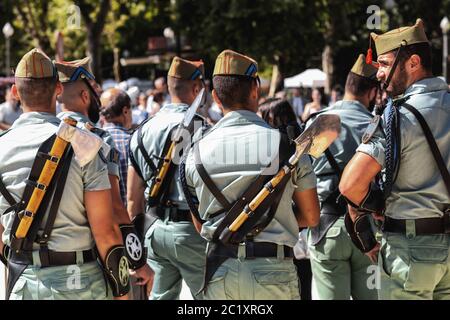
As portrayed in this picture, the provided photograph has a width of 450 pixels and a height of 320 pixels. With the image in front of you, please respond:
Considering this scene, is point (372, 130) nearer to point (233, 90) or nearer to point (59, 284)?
point (233, 90)

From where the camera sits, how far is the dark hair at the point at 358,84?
5.84 meters

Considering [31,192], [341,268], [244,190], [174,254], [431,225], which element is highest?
[31,192]

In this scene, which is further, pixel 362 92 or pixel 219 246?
pixel 362 92

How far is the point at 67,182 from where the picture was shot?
12.9ft

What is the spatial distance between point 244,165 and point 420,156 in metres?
0.91

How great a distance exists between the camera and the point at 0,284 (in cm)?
856

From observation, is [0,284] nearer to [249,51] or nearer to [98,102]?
[98,102]

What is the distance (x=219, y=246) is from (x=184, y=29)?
28.0 meters

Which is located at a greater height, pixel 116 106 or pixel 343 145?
pixel 116 106

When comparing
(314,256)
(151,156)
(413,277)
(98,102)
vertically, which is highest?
(98,102)

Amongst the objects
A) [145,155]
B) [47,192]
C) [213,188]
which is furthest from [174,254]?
[47,192]
